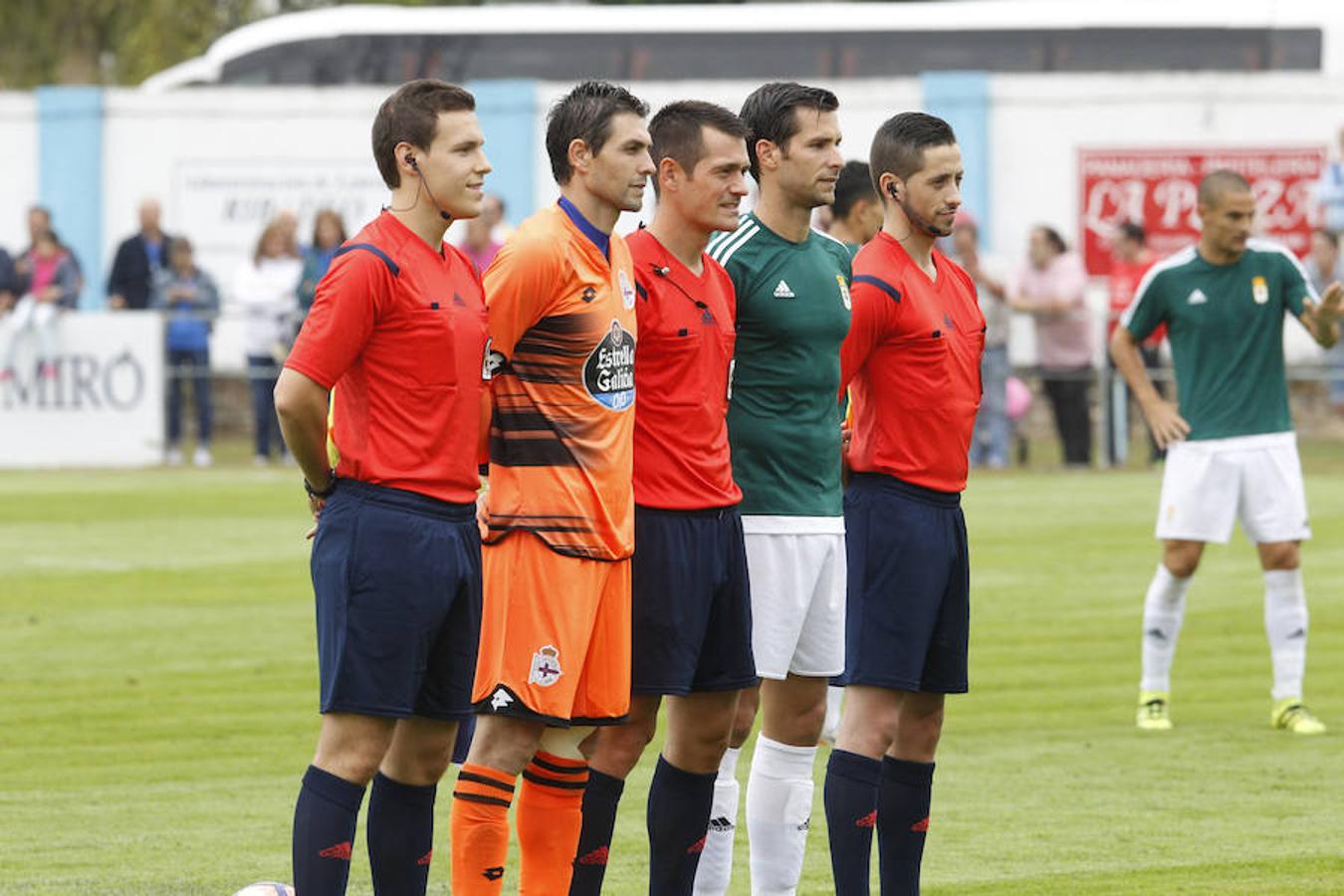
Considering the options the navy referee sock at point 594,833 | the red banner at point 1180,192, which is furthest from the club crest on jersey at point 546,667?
the red banner at point 1180,192

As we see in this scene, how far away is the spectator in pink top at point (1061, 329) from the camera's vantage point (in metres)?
25.4

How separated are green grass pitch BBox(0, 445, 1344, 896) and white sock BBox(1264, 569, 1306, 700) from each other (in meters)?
0.29

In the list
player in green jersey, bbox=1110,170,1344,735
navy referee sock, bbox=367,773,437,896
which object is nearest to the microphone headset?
navy referee sock, bbox=367,773,437,896

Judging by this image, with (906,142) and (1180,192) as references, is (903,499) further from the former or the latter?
(1180,192)

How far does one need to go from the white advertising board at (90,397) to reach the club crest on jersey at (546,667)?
19333 mm

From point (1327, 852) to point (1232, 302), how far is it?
3.27m

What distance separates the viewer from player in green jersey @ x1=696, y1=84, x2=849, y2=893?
7.62 metres

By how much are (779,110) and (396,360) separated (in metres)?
1.54

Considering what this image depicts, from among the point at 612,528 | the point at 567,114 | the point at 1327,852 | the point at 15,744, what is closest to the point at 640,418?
the point at 612,528

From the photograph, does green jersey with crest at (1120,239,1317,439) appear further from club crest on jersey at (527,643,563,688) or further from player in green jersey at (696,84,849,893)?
club crest on jersey at (527,643,563,688)

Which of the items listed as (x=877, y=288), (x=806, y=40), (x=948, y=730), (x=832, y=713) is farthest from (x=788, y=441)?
(x=806, y=40)

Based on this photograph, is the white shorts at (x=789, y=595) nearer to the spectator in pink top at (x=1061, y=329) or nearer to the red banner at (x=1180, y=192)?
the spectator in pink top at (x=1061, y=329)

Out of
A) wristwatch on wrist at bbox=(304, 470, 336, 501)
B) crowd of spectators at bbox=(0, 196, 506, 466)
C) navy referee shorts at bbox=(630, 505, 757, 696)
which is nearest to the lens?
wristwatch on wrist at bbox=(304, 470, 336, 501)

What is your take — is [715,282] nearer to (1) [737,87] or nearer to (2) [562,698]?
(2) [562,698]
